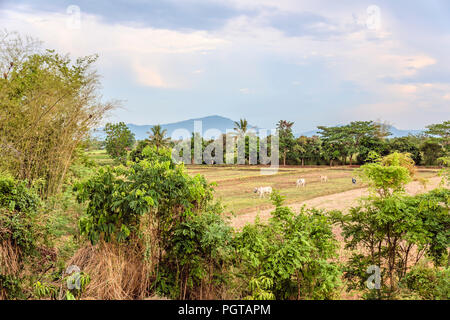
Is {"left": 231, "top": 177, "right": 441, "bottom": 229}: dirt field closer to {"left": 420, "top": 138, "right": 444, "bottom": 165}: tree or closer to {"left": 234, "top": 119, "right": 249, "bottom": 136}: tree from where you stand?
{"left": 420, "top": 138, "right": 444, "bottom": 165}: tree

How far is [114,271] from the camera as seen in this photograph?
135 inches

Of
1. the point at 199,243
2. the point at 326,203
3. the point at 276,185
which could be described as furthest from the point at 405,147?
the point at 199,243

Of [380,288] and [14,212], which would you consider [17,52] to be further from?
[380,288]

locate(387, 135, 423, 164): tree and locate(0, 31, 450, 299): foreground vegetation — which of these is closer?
locate(0, 31, 450, 299): foreground vegetation

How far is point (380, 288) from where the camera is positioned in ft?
12.4

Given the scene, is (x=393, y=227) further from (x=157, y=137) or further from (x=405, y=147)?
(x=157, y=137)

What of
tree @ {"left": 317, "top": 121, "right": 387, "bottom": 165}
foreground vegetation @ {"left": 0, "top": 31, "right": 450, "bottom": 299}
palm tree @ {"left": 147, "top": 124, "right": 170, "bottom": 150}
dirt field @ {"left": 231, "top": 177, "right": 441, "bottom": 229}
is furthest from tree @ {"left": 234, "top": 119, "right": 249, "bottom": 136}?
foreground vegetation @ {"left": 0, "top": 31, "right": 450, "bottom": 299}

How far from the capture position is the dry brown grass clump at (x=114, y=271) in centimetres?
335

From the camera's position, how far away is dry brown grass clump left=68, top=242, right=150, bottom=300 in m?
3.35

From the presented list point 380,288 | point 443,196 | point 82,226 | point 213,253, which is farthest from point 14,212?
point 443,196

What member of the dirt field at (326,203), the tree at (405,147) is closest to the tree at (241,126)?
the tree at (405,147)

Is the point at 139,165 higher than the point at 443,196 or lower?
higher
